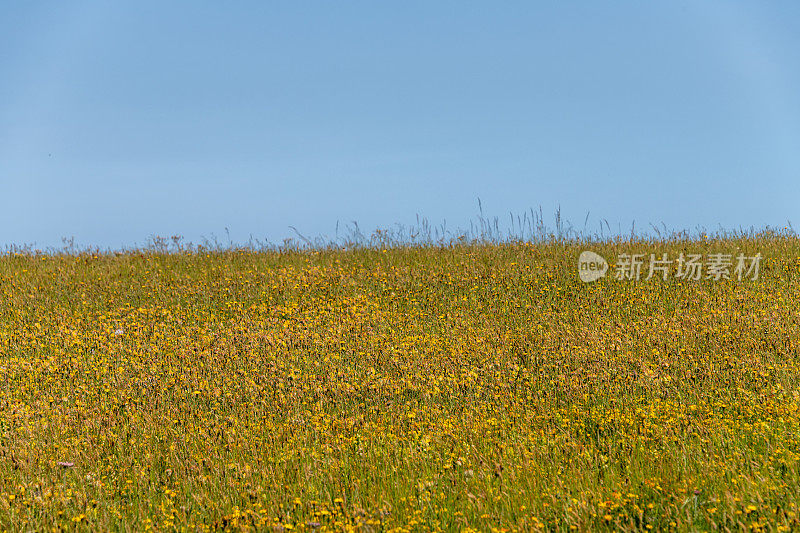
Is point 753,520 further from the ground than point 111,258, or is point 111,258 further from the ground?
point 111,258

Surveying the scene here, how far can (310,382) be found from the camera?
671cm

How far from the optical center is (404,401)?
6.14 meters

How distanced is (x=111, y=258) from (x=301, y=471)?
36.5 feet

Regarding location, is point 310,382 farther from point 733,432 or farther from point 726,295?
point 726,295

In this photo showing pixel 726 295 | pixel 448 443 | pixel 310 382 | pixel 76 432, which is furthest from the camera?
pixel 726 295

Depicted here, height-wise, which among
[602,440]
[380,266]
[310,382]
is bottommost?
[602,440]

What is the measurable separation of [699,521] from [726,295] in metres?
7.20

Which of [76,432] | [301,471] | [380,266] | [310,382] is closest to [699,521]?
[301,471]

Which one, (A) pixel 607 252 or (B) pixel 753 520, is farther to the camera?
(A) pixel 607 252

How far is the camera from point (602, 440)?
4984mm

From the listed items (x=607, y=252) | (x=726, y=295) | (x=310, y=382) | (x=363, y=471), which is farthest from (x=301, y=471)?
(x=607, y=252)

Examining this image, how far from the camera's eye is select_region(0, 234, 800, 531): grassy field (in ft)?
12.7

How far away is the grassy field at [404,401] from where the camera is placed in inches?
152

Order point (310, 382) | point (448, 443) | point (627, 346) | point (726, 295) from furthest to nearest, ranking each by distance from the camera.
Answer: point (726, 295) → point (627, 346) → point (310, 382) → point (448, 443)
